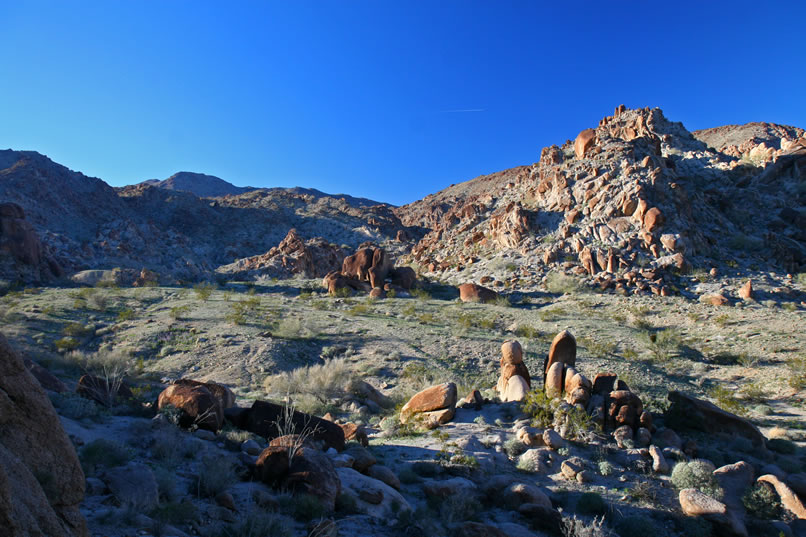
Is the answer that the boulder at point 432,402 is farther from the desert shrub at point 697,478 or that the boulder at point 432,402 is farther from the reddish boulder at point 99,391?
the reddish boulder at point 99,391

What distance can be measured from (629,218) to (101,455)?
92.8ft

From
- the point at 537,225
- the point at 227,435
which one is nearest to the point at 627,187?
the point at 537,225

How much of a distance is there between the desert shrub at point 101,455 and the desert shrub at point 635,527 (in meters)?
5.72

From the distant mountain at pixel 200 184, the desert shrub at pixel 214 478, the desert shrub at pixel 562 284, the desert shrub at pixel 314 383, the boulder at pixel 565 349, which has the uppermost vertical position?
the distant mountain at pixel 200 184

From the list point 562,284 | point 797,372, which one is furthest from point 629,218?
point 797,372

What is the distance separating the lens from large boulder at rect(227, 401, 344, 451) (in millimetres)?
6812

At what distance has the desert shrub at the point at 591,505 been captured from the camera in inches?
218

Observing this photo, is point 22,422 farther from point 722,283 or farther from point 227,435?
point 722,283

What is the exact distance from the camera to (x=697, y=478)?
600 cm

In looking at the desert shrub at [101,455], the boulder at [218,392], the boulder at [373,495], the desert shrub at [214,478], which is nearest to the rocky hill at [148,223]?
the boulder at [218,392]

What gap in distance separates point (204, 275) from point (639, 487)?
46.1m

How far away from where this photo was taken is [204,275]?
45.8 m

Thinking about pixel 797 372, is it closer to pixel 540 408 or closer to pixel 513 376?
pixel 513 376

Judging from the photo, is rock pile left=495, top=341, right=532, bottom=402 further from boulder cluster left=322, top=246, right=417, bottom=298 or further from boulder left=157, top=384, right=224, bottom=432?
boulder cluster left=322, top=246, right=417, bottom=298
